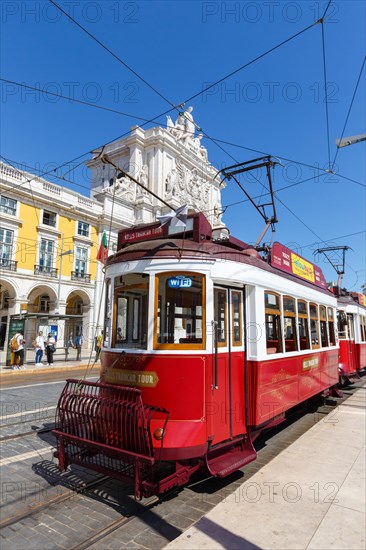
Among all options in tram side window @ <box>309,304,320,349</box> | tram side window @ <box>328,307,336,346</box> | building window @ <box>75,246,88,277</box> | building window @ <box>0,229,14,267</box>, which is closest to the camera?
tram side window @ <box>309,304,320,349</box>

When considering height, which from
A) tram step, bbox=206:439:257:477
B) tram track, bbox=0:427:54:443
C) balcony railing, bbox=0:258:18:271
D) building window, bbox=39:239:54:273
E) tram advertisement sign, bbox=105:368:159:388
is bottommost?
tram track, bbox=0:427:54:443

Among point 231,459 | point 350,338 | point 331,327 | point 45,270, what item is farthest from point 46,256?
point 231,459

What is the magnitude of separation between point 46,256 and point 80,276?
4.00 metres

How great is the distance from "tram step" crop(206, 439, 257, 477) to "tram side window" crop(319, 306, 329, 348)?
14.5 feet

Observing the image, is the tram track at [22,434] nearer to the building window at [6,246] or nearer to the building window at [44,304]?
the building window at [6,246]

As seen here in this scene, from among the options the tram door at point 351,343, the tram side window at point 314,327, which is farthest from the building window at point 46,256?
the tram side window at point 314,327

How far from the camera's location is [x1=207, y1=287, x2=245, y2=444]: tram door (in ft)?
14.8

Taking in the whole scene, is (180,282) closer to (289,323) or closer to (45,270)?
(289,323)

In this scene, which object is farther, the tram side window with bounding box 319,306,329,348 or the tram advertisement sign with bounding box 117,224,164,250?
the tram side window with bounding box 319,306,329,348

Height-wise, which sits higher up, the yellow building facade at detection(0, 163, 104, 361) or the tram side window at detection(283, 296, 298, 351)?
the yellow building facade at detection(0, 163, 104, 361)

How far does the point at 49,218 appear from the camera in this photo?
3309 centimetres

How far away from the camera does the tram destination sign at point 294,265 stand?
6523 millimetres

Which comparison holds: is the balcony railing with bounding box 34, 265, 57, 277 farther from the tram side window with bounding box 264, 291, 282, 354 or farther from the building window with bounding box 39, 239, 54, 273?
the tram side window with bounding box 264, 291, 282, 354

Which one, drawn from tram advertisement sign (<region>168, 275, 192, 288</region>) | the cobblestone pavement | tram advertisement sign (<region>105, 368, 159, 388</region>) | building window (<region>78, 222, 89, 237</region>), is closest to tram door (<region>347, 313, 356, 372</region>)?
the cobblestone pavement
